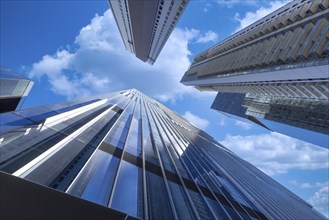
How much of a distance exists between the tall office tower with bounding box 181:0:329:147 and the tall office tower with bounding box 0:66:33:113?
3551cm

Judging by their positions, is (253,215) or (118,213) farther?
(253,215)

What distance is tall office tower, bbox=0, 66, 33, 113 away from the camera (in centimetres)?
2152

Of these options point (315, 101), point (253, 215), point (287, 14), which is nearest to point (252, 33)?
point (287, 14)

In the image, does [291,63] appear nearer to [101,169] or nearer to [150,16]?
[101,169]

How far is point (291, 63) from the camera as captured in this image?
39.4 meters

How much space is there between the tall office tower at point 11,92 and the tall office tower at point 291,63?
35510 mm

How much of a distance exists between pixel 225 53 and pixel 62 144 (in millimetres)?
81175

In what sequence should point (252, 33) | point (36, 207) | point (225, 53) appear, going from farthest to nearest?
point (225, 53) < point (252, 33) < point (36, 207)

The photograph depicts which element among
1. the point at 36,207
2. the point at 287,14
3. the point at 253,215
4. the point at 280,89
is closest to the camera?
the point at 36,207

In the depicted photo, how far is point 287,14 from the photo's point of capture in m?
49.8

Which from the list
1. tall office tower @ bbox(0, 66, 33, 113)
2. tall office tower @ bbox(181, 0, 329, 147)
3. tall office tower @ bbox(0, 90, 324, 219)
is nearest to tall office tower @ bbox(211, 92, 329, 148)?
tall office tower @ bbox(181, 0, 329, 147)

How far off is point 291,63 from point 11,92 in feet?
130

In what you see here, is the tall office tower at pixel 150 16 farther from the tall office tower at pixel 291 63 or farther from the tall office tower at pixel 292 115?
the tall office tower at pixel 292 115

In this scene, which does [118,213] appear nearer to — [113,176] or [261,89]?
[113,176]
